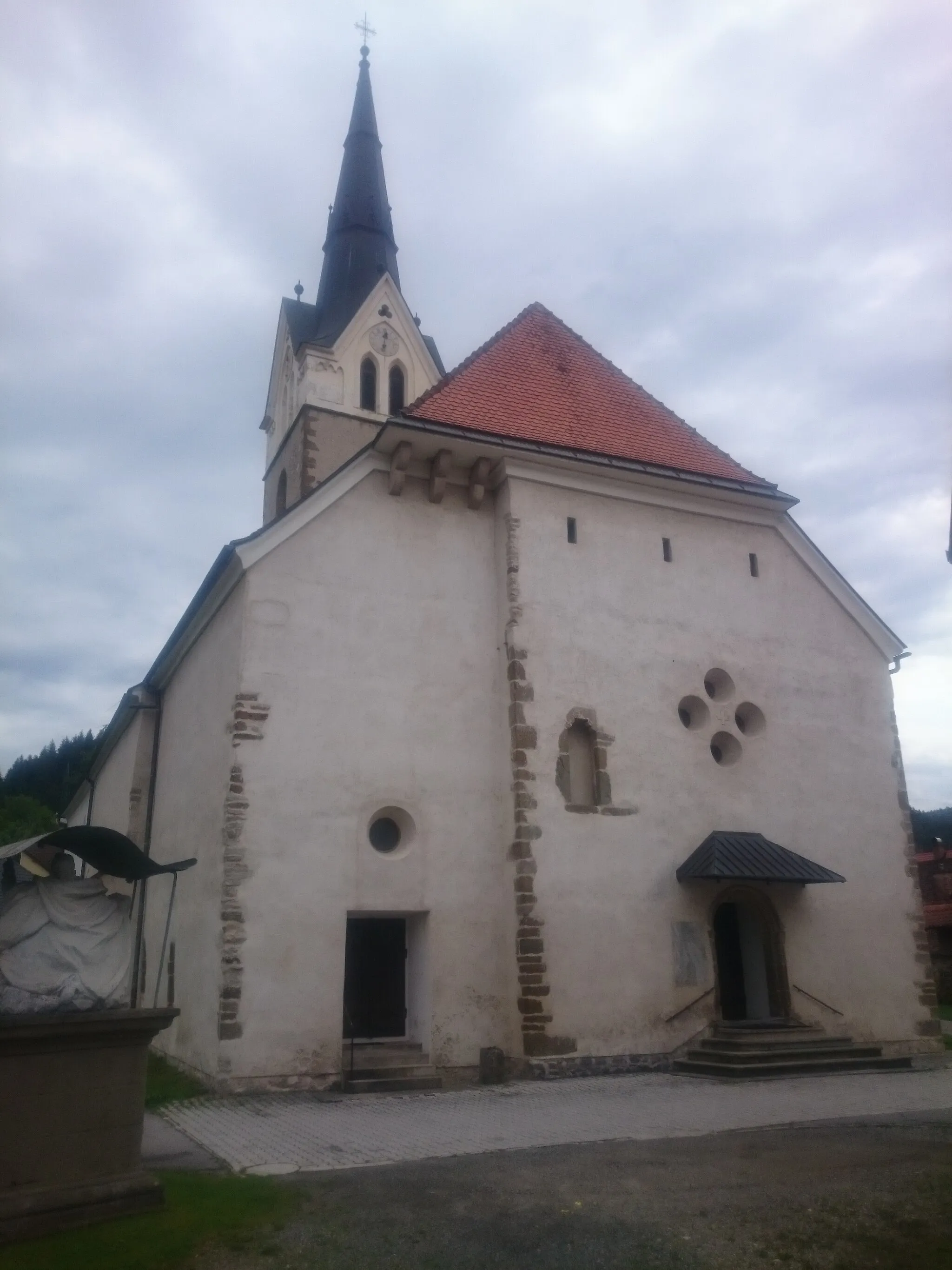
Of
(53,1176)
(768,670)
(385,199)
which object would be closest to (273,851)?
(53,1176)

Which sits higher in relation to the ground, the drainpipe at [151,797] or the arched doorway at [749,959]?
the drainpipe at [151,797]

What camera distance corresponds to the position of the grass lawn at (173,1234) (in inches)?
189

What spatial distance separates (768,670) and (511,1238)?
1178 centimetres

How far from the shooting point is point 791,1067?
12133 millimetres

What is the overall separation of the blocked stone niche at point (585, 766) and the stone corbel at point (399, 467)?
13.4ft

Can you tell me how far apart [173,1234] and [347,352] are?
65.4ft

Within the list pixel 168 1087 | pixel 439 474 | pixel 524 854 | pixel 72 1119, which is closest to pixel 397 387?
pixel 439 474

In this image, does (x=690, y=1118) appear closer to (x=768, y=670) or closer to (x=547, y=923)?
(x=547, y=923)

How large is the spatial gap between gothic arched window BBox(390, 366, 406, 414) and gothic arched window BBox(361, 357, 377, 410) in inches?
14.3

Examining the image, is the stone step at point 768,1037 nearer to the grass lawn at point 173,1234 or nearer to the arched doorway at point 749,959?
the arched doorway at point 749,959

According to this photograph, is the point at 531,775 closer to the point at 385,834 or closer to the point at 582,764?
the point at 582,764

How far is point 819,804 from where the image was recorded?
1534 cm

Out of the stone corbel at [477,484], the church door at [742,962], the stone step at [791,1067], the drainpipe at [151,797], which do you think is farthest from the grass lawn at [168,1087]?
the stone corbel at [477,484]

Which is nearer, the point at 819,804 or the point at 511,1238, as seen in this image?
the point at 511,1238
